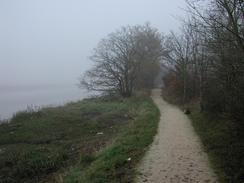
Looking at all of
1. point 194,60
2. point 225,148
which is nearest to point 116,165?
point 225,148

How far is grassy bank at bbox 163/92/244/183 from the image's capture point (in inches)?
308

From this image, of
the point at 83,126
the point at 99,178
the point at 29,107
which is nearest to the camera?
the point at 99,178

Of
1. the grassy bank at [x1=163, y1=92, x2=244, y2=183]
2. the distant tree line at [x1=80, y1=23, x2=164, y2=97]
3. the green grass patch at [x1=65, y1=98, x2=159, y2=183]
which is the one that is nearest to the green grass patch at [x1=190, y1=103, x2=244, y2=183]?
the grassy bank at [x1=163, y1=92, x2=244, y2=183]

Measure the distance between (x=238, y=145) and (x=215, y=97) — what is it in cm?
521

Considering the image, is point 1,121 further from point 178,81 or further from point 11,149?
point 178,81

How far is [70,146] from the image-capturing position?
15.5 m

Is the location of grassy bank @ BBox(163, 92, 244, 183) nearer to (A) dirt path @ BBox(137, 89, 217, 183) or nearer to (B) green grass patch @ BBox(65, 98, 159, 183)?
(A) dirt path @ BBox(137, 89, 217, 183)

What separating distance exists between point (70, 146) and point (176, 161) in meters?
7.61

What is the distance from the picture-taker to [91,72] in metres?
35.8

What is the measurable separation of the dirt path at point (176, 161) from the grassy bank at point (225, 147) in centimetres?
26

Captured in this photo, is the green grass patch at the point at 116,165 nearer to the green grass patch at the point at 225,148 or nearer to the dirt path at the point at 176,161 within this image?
the dirt path at the point at 176,161

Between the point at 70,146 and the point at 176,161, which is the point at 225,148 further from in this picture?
the point at 70,146

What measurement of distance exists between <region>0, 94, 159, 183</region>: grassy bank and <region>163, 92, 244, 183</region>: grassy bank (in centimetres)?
229

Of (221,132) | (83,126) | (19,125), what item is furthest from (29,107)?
(221,132)
